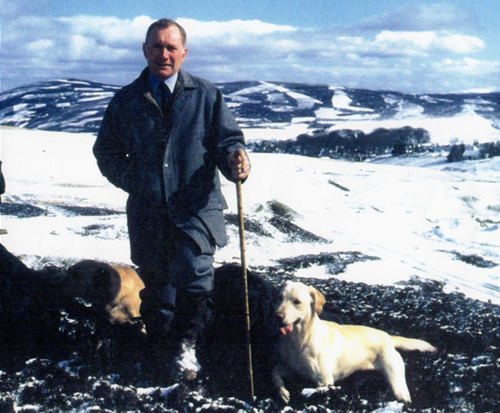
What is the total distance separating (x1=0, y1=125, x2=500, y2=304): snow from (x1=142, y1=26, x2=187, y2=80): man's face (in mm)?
3470

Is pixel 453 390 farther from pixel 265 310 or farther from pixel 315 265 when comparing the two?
pixel 315 265

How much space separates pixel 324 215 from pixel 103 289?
663 cm

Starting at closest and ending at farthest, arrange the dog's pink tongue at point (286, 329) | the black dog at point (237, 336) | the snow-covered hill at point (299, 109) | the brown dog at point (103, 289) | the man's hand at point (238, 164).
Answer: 1. the dog's pink tongue at point (286, 329)
2. the man's hand at point (238, 164)
3. the black dog at point (237, 336)
4. the brown dog at point (103, 289)
5. the snow-covered hill at point (299, 109)

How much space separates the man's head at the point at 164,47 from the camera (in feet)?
11.8

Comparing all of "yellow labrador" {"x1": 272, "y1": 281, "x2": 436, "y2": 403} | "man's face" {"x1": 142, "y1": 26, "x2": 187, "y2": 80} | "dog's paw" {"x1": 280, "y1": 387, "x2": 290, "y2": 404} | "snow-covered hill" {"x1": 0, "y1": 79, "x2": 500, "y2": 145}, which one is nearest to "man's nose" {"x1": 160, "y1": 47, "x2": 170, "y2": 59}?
"man's face" {"x1": 142, "y1": 26, "x2": 187, "y2": 80}

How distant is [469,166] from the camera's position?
19234 mm

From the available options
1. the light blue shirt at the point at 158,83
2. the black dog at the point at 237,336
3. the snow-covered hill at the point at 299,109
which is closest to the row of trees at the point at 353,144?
the snow-covered hill at the point at 299,109

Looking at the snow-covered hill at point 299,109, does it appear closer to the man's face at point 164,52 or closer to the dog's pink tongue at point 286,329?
the man's face at point 164,52

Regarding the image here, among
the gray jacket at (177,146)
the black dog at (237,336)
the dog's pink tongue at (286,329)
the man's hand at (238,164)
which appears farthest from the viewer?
the black dog at (237,336)

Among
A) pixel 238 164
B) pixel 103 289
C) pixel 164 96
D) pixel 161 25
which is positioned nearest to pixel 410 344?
pixel 238 164

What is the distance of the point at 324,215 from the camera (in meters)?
10.7

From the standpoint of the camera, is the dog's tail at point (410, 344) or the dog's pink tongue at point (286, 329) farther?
the dog's tail at point (410, 344)

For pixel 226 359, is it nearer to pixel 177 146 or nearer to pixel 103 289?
pixel 103 289

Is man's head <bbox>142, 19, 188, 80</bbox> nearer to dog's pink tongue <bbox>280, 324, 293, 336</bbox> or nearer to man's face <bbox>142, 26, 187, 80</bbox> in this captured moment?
man's face <bbox>142, 26, 187, 80</bbox>
